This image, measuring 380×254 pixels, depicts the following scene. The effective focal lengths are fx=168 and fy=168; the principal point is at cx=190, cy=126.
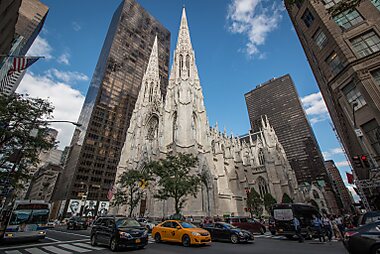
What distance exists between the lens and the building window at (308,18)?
18016mm

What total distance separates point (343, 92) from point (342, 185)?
125261 millimetres

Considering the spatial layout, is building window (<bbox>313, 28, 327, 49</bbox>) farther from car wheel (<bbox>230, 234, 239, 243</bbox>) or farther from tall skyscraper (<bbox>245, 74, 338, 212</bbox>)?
tall skyscraper (<bbox>245, 74, 338, 212</bbox>)

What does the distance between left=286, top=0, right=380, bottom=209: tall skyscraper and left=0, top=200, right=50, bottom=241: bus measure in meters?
21.3

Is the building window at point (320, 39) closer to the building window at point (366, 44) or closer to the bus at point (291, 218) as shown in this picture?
the building window at point (366, 44)

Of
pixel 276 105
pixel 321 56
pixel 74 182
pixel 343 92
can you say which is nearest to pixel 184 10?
pixel 321 56

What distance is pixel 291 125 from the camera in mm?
91062

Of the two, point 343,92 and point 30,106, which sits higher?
point 343,92

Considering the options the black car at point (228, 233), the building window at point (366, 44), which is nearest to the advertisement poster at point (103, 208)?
the black car at point (228, 233)

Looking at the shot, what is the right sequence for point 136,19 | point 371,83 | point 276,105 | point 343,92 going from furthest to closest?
point 276,105
point 136,19
point 343,92
point 371,83

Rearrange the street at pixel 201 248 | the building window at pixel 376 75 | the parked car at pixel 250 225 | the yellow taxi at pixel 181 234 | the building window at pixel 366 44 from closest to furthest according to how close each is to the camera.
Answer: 1. the street at pixel 201 248
2. the yellow taxi at pixel 181 234
3. the building window at pixel 376 75
4. the building window at pixel 366 44
5. the parked car at pixel 250 225

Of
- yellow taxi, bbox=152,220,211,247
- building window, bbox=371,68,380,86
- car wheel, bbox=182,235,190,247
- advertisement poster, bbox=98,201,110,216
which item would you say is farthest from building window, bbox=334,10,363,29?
advertisement poster, bbox=98,201,110,216

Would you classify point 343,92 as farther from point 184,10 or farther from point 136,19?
point 136,19

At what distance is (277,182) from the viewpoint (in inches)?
1474

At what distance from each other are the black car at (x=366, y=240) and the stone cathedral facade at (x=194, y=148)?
21.1m
